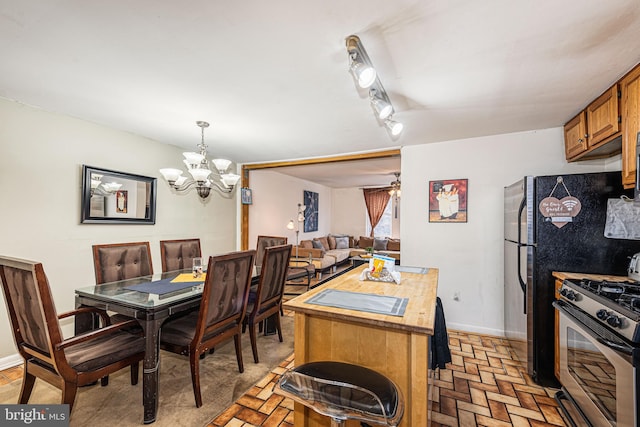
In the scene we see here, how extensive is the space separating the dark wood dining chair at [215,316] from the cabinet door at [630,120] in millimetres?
2656

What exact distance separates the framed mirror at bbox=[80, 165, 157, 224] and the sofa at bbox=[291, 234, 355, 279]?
285 cm

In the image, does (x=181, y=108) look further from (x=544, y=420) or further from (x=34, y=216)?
(x=544, y=420)

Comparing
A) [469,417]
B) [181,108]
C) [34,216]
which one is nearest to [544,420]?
[469,417]

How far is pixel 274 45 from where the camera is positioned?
155cm

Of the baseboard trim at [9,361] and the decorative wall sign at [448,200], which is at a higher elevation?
the decorative wall sign at [448,200]

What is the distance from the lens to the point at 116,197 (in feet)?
10.0

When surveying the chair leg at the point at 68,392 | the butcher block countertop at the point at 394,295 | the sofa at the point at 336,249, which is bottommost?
the chair leg at the point at 68,392

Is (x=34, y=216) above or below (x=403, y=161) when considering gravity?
below

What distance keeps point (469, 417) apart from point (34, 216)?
3788 mm

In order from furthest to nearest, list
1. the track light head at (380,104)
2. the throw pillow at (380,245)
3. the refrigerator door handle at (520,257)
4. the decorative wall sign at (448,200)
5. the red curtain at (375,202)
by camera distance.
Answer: the red curtain at (375,202) < the throw pillow at (380,245) < the decorative wall sign at (448,200) < the refrigerator door handle at (520,257) < the track light head at (380,104)

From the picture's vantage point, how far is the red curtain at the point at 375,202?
7.96 meters

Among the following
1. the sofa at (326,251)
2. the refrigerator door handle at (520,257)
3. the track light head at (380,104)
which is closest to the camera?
the track light head at (380,104)

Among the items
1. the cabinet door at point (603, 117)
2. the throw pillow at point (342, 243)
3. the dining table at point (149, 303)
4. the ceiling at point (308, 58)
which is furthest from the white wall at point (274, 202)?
the cabinet door at point (603, 117)

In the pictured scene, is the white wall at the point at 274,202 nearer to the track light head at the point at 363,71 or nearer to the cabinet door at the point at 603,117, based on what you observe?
the track light head at the point at 363,71
